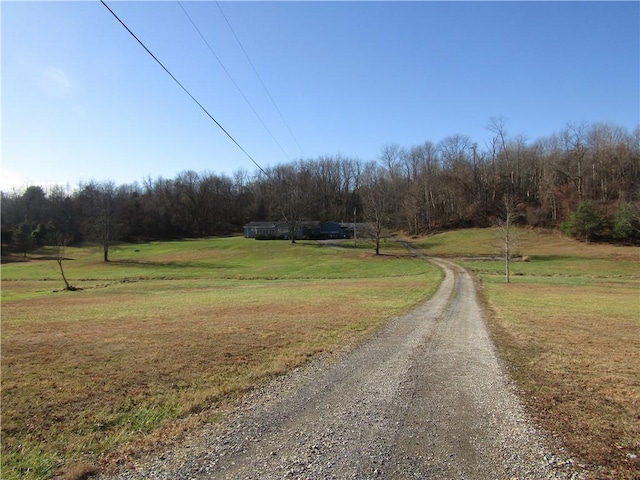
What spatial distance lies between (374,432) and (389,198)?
66.7 m

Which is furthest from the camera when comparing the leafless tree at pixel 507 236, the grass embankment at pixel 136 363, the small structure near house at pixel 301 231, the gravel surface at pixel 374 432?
the small structure near house at pixel 301 231

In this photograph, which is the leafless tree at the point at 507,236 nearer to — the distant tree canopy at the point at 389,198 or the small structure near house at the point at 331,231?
the distant tree canopy at the point at 389,198

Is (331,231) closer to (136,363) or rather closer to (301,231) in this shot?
(301,231)

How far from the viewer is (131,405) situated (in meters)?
6.85

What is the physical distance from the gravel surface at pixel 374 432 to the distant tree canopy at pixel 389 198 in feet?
195

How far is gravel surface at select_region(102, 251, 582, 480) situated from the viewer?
4594 mm

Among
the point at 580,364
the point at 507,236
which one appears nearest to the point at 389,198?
the point at 507,236

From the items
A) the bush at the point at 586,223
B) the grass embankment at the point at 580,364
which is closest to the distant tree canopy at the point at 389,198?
the bush at the point at 586,223

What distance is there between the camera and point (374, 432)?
5.55m

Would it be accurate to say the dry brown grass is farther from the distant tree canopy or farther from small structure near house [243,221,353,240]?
small structure near house [243,221,353,240]

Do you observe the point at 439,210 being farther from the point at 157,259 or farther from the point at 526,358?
the point at 526,358

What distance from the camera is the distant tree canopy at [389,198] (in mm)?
77188

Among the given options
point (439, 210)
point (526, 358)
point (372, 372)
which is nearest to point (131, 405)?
point (372, 372)

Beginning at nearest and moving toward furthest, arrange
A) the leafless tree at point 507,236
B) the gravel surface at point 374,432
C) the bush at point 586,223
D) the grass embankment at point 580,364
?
the gravel surface at point 374,432
the grass embankment at point 580,364
the leafless tree at point 507,236
the bush at point 586,223
